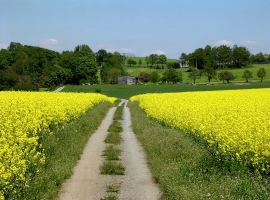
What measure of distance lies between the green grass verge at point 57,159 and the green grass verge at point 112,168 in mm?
915

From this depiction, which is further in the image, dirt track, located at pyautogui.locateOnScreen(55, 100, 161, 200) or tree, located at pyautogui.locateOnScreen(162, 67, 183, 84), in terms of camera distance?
tree, located at pyautogui.locateOnScreen(162, 67, 183, 84)

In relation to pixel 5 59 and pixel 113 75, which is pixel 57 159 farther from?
pixel 113 75

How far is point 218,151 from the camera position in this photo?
1020 centimetres

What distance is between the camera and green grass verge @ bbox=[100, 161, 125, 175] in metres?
10.6

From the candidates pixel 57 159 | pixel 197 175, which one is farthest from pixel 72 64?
pixel 197 175

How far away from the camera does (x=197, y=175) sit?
909 centimetres

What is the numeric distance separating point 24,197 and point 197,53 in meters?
165

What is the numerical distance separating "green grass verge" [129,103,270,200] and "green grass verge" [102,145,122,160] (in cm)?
114

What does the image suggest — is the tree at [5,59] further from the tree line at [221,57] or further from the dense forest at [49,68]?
the tree line at [221,57]

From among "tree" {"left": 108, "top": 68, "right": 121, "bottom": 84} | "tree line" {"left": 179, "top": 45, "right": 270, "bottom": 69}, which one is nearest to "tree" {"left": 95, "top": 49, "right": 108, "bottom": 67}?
"tree line" {"left": 179, "top": 45, "right": 270, "bottom": 69}

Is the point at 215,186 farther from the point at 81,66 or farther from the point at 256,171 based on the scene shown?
the point at 81,66

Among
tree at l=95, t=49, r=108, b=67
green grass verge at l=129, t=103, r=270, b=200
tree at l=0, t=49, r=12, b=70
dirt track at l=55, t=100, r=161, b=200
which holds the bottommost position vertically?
dirt track at l=55, t=100, r=161, b=200

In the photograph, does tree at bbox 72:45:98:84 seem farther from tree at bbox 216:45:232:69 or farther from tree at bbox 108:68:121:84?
tree at bbox 216:45:232:69

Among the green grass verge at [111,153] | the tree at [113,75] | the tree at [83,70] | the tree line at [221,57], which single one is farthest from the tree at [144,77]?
the green grass verge at [111,153]
